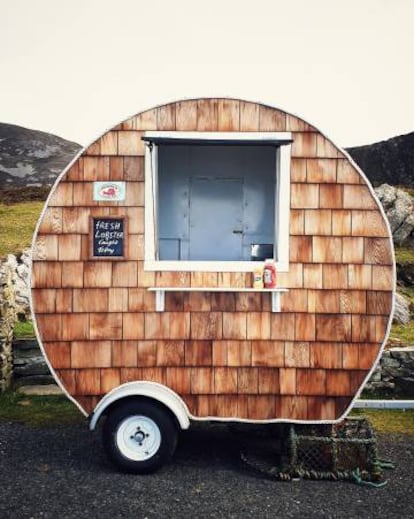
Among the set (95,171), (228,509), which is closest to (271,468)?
(228,509)

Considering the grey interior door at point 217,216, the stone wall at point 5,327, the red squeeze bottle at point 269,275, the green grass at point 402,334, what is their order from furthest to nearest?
the green grass at point 402,334 < the stone wall at point 5,327 < the grey interior door at point 217,216 < the red squeeze bottle at point 269,275

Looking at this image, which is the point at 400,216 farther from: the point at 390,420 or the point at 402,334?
the point at 390,420

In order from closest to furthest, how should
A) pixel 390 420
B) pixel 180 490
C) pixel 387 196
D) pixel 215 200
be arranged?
1. pixel 180 490
2. pixel 390 420
3. pixel 215 200
4. pixel 387 196

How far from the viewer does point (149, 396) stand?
20.3 feet

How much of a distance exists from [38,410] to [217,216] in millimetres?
4087

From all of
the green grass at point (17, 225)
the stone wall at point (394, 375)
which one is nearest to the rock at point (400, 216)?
the stone wall at point (394, 375)

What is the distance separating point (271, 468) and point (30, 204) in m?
17.5

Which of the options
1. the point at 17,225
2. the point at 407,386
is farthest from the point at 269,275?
the point at 17,225

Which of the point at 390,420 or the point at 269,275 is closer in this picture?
the point at 269,275

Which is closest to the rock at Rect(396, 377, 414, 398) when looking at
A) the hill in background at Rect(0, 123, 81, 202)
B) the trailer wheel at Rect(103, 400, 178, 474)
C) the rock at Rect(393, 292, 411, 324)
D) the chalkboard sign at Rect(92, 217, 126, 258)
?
the rock at Rect(393, 292, 411, 324)

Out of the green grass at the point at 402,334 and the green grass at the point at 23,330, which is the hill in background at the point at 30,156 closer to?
the green grass at the point at 23,330

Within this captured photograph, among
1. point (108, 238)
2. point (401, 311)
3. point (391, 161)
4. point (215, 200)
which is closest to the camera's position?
Result: point (108, 238)

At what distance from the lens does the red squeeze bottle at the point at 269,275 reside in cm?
627

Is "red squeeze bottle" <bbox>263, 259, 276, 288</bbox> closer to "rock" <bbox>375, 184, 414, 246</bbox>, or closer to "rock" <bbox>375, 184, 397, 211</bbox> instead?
"rock" <bbox>375, 184, 414, 246</bbox>
